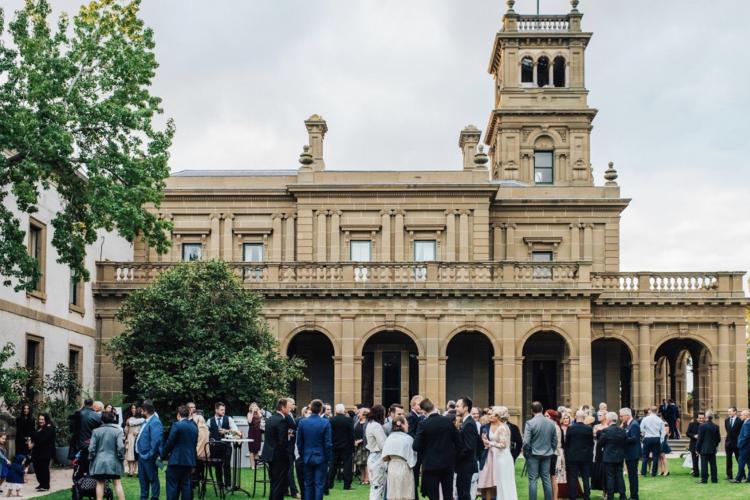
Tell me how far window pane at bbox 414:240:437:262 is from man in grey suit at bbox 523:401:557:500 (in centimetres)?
2418

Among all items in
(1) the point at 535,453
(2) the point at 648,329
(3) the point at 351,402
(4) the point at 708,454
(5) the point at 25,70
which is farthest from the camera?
(2) the point at 648,329

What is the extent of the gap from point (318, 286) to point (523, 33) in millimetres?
18762

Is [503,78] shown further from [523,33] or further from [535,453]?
[535,453]

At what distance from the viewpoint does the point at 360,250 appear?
144ft

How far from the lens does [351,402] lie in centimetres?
3834

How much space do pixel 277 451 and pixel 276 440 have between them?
0.61 feet

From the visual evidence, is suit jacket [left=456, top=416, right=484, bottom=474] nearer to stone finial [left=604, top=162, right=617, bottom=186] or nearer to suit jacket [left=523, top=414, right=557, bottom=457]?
suit jacket [left=523, top=414, right=557, bottom=457]

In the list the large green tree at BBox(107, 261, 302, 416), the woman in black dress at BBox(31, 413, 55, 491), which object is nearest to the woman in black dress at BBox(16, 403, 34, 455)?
the woman in black dress at BBox(31, 413, 55, 491)

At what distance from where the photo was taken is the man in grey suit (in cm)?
1964

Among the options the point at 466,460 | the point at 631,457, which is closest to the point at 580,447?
the point at 631,457

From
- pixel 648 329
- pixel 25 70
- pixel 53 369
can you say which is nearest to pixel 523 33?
pixel 648 329

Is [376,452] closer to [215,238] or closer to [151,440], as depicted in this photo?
[151,440]

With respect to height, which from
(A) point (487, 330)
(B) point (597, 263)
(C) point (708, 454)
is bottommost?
(C) point (708, 454)

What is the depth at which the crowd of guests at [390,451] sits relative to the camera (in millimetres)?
17125
